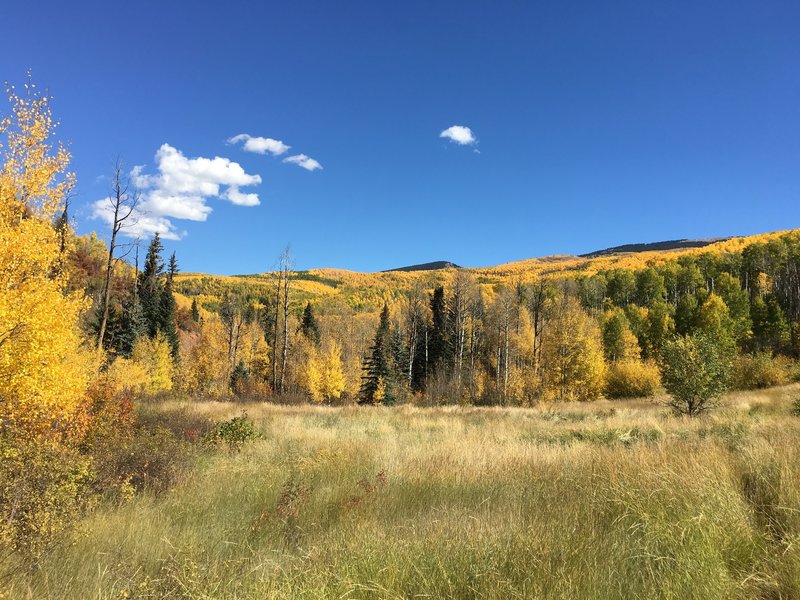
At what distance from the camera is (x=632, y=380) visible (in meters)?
45.3

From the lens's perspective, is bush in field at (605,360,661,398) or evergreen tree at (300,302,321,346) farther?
evergreen tree at (300,302,321,346)

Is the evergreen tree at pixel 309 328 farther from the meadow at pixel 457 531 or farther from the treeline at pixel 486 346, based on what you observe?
the meadow at pixel 457 531

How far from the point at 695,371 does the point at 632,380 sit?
31.5m

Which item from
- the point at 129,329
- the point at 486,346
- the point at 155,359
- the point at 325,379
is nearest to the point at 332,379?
the point at 325,379

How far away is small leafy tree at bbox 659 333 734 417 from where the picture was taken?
17.0 m

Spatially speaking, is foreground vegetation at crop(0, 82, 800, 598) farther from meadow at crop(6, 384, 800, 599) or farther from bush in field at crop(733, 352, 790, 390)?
bush in field at crop(733, 352, 790, 390)

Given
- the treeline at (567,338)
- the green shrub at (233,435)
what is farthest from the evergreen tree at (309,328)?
the green shrub at (233,435)

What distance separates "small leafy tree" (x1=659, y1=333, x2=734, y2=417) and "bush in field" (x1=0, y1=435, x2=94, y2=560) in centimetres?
1924

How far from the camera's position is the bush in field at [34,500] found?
3463mm

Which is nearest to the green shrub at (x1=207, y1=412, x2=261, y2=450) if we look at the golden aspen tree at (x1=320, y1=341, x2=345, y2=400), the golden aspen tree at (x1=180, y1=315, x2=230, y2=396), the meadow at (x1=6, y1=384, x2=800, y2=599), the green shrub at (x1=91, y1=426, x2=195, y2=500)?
the green shrub at (x1=91, y1=426, x2=195, y2=500)

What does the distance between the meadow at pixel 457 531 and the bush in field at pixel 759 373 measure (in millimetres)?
37256

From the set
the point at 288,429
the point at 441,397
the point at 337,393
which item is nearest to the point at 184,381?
the point at 337,393

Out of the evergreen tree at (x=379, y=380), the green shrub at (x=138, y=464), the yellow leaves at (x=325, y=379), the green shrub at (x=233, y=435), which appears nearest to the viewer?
the green shrub at (x=138, y=464)

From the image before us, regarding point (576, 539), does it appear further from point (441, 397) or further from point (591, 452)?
point (441, 397)
